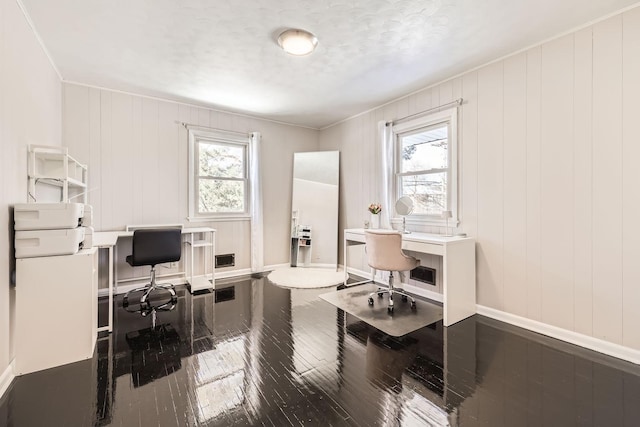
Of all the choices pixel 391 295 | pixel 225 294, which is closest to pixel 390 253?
pixel 391 295

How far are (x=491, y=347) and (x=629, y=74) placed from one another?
2374 millimetres

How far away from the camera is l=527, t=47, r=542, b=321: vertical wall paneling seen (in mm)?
2625

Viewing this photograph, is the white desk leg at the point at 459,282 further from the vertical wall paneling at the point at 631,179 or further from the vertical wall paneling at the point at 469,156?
the vertical wall paneling at the point at 631,179

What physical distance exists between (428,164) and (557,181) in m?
1.40

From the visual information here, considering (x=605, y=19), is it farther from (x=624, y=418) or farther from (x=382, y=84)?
(x=624, y=418)

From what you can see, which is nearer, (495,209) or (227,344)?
(227,344)

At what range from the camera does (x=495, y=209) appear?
9.64ft

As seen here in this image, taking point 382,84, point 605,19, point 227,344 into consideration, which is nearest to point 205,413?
point 227,344

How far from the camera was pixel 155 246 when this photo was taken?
3.15 meters

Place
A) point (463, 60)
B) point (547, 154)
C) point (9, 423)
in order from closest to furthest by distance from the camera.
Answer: point (9, 423) < point (547, 154) < point (463, 60)

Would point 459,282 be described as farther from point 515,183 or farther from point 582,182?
point 582,182

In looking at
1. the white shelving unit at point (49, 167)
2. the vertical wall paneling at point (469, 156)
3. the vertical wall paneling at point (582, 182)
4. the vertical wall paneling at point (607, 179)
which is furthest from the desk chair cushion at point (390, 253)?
the white shelving unit at point (49, 167)

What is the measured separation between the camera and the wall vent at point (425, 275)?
3.49 meters

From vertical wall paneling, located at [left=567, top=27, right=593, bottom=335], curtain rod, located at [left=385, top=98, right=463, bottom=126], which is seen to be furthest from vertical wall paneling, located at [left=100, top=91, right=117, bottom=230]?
vertical wall paneling, located at [left=567, top=27, right=593, bottom=335]
